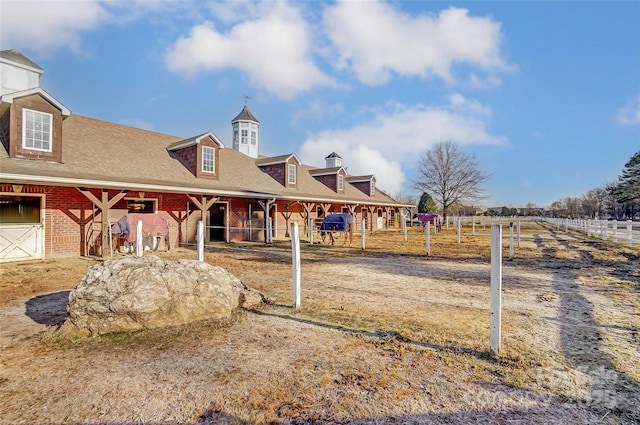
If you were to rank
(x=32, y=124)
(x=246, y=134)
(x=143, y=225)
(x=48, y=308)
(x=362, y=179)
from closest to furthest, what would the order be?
1. (x=48, y=308)
2. (x=32, y=124)
3. (x=143, y=225)
4. (x=246, y=134)
5. (x=362, y=179)

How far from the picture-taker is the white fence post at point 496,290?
346 centimetres

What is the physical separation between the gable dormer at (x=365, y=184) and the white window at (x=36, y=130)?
24.2 metres

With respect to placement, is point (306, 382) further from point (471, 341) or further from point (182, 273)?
point (182, 273)

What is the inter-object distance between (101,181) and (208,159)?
6529 mm

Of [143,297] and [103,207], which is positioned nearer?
[143,297]

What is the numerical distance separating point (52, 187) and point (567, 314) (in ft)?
49.4

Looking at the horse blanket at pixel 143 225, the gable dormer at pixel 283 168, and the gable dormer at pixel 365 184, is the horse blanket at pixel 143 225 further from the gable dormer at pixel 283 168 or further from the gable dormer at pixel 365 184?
the gable dormer at pixel 365 184

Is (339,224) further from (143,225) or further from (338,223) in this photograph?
(143,225)

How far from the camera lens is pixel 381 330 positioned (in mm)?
4293

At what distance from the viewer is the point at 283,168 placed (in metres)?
21.5

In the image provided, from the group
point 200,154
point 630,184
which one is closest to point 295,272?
point 200,154

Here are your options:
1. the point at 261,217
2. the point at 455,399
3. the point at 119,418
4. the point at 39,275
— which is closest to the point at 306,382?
the point at 455,399

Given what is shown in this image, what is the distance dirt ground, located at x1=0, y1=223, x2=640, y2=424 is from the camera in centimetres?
252

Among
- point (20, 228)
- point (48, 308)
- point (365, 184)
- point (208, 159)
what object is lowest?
point (48, 308)
